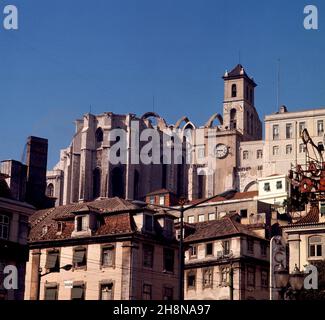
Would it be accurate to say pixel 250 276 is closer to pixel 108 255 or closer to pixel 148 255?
pixel 148 255

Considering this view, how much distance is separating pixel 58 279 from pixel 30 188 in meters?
17.7

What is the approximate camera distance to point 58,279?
285 feet

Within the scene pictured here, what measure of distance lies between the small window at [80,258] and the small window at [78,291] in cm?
195

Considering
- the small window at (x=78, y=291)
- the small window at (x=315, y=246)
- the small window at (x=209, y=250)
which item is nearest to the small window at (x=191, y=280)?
the small window at (x=209, y=250)

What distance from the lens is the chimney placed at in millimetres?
100250

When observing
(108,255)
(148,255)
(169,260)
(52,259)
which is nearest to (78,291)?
(108,255)

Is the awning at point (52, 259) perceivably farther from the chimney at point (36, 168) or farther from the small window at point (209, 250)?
the small window at point (209, 250)

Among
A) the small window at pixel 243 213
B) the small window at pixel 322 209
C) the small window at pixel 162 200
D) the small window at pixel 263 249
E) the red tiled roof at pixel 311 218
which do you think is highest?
the small window at pixel 162 200

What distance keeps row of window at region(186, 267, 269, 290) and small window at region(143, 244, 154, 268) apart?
8734 mm

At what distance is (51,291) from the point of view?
8650 cm

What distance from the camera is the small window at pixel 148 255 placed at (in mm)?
86062

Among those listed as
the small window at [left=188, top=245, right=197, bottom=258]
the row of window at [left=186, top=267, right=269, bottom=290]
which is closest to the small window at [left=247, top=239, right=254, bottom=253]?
the row of window at [left=186, top=267, right=269, bottom=290]
